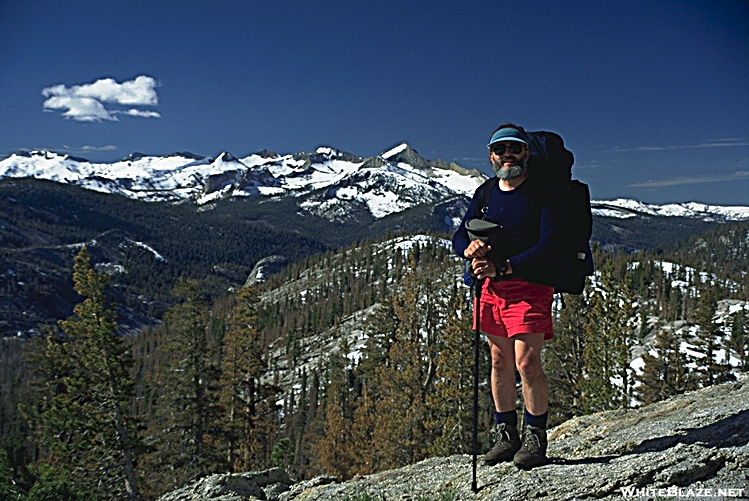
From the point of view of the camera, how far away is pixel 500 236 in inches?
216

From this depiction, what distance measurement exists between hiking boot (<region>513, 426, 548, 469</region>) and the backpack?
1575 millimetres

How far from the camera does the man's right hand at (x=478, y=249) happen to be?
5.41 meters

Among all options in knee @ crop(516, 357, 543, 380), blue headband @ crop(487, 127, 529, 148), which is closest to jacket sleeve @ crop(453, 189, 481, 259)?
blue headband @ crop(487, 127, 529, 148)

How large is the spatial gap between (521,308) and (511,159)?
1520 mm

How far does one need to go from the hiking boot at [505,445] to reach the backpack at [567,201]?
1.80 metres

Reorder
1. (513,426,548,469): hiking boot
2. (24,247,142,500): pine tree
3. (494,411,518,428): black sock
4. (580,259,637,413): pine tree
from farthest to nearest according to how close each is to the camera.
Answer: (580,259,637,413): pine tree → (24,247,142,500): pine tree → (494,411,518,428): black sock → (513,426,548,469): hiking boot

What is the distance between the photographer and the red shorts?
541 centimetres

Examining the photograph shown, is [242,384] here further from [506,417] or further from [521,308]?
[521,308]

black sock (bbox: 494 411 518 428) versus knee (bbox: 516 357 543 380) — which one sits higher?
knee (bbox: 516 357 543 380)

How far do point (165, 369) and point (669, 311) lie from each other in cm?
11899

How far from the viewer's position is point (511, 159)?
5.55 metres

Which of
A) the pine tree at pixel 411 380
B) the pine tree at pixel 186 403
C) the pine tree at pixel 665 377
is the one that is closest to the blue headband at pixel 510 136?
the pine tree at pixel 411 380

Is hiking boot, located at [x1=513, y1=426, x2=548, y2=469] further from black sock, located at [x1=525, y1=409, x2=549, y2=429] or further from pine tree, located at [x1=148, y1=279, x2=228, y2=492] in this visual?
pine tree, located at [x1=148, y1=279, x2=228, y2=492]

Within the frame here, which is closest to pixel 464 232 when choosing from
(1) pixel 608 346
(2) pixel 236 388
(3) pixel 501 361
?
(3) pixel 501 361
